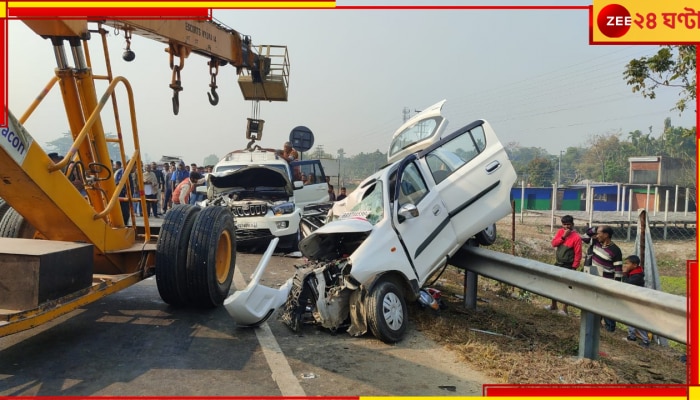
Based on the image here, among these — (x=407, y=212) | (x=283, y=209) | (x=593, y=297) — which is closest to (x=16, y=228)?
(x=407, y=212)

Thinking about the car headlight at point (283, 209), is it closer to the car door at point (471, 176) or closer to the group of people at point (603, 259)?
the car door at point (471, 176)

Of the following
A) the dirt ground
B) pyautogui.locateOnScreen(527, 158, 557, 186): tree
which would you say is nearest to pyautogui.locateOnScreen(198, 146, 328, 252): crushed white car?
the dirt ground

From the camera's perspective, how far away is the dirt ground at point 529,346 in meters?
4.37

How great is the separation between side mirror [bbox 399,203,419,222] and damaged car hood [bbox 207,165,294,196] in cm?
520

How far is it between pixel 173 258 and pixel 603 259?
20.0 ft

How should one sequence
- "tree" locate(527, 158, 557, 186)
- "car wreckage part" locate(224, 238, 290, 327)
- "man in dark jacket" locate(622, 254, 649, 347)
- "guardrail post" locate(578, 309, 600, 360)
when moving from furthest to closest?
"tree" locate(527, 158, 557, 186), "man in dark jacket" locate(622, 254, 649, 347), "car wreckage part" locate(224, 238, 290, 327), "guardrail post" locate(578, 309, 600, 360)

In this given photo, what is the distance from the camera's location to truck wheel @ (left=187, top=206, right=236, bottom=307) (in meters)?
5.59

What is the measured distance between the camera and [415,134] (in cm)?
754

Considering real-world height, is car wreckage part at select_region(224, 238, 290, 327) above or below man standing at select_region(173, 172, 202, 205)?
below

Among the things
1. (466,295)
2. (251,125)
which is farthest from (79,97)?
(251,125)

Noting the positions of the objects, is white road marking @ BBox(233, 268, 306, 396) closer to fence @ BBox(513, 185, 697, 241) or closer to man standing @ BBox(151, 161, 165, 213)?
man standing @ BBox(151, 161, 165, 213)

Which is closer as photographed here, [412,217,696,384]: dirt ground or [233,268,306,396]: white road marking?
[233,268,306,396]: white road marking

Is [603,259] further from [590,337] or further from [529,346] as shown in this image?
[590,337]

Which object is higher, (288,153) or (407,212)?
(288,153)
